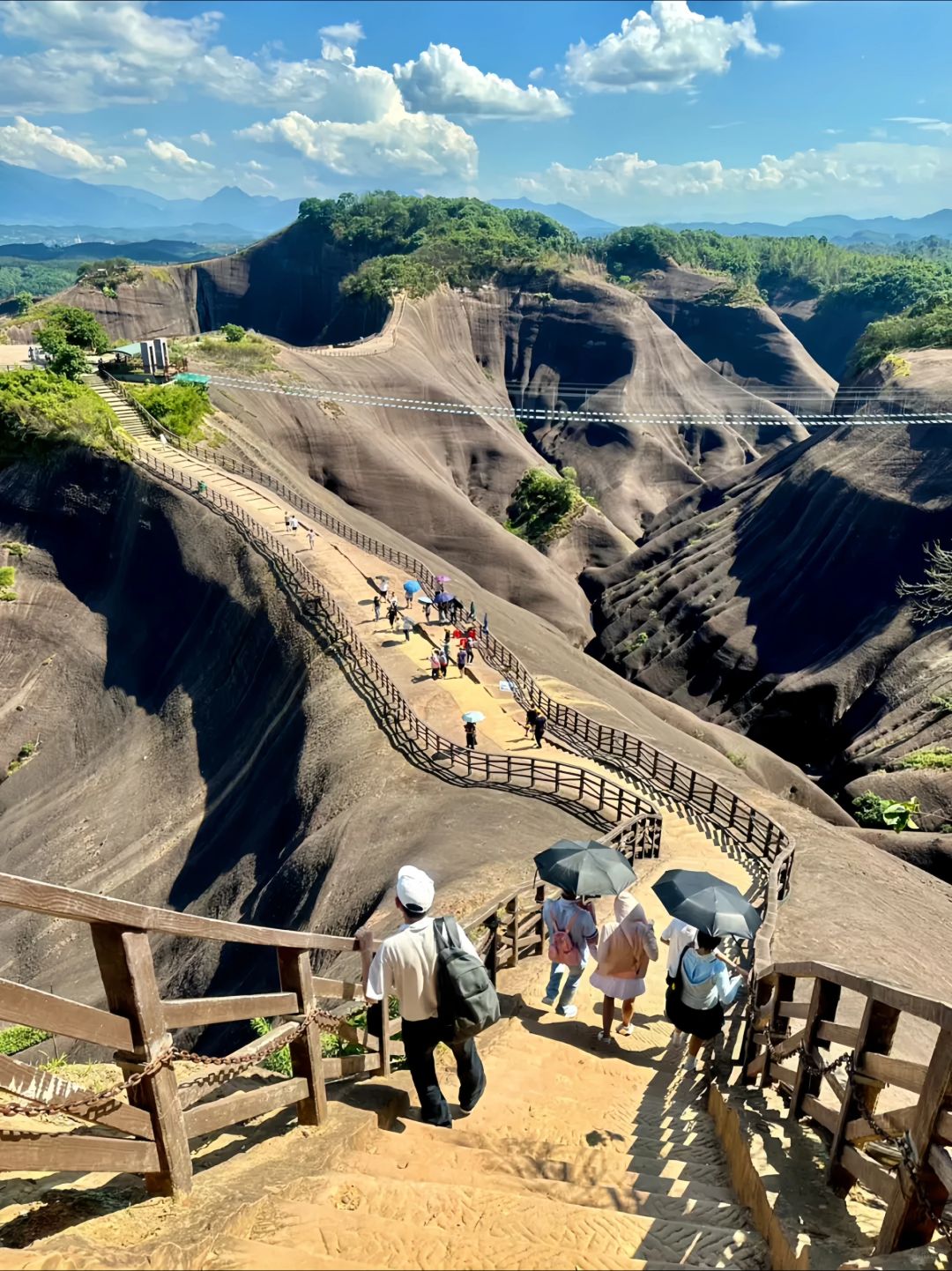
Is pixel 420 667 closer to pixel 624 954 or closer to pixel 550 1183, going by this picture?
pixel 624 954

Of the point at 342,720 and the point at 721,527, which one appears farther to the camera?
the point at 721,527

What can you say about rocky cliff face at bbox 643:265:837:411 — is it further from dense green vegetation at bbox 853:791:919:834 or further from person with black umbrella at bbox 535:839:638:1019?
A: person with black umbrella at bbox 535:839:638:1019

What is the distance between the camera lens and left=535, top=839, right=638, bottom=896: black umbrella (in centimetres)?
936

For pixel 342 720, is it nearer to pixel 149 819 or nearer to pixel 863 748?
pixel 149 819

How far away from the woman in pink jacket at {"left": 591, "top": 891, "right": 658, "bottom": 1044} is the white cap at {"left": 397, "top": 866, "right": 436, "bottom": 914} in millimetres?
3430

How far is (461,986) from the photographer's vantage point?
5.80m

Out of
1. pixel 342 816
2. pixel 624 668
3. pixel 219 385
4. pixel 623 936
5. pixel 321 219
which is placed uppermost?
pixel 321 219

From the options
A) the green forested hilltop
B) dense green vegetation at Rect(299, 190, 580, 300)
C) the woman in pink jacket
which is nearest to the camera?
the woman in pink jacket

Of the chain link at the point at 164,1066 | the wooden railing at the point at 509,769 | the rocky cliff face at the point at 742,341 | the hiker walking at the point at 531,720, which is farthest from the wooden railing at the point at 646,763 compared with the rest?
the rocky cliff face at the point at 742,341

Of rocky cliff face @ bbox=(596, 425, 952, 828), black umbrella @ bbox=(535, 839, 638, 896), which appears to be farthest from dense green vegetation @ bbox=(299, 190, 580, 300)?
black umbrella @ bbox=(535, 839, 638, 896)

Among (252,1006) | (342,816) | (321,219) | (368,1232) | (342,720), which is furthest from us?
(321,219)

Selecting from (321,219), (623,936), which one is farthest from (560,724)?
(321,219)

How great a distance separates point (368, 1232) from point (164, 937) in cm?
1923

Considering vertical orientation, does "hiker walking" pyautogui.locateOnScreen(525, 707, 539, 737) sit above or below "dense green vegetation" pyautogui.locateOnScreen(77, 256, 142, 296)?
below
